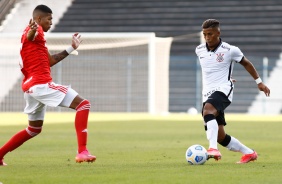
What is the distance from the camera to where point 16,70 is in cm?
3316

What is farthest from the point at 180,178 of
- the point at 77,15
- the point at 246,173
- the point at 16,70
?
the point at 77,15

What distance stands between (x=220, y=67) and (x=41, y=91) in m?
2.13

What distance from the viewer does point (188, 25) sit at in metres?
35.0

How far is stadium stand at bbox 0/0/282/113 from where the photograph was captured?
1335 inches

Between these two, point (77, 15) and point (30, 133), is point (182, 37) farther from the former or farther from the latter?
point (30, 133)

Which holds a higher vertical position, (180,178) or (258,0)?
(258,0)

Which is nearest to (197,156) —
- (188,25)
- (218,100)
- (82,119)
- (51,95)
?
(218,100)

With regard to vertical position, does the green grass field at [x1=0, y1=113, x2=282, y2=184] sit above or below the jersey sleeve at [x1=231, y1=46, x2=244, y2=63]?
below

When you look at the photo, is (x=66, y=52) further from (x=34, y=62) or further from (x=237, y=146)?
(x=237, y=146)

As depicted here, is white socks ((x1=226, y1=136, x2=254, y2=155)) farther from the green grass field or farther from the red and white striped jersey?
the red and white striped jersey

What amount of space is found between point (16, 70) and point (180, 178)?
26202 mm

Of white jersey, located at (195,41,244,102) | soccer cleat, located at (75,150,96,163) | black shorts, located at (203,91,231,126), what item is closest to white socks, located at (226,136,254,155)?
black shorts, located at (203,91,231,126)

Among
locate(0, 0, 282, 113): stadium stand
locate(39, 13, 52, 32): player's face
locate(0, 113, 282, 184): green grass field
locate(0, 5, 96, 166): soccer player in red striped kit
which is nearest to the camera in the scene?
locate(0, 113, 282, 184): green grass field

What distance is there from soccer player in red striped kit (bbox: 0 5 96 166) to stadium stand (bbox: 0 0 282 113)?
24157 millimetres
